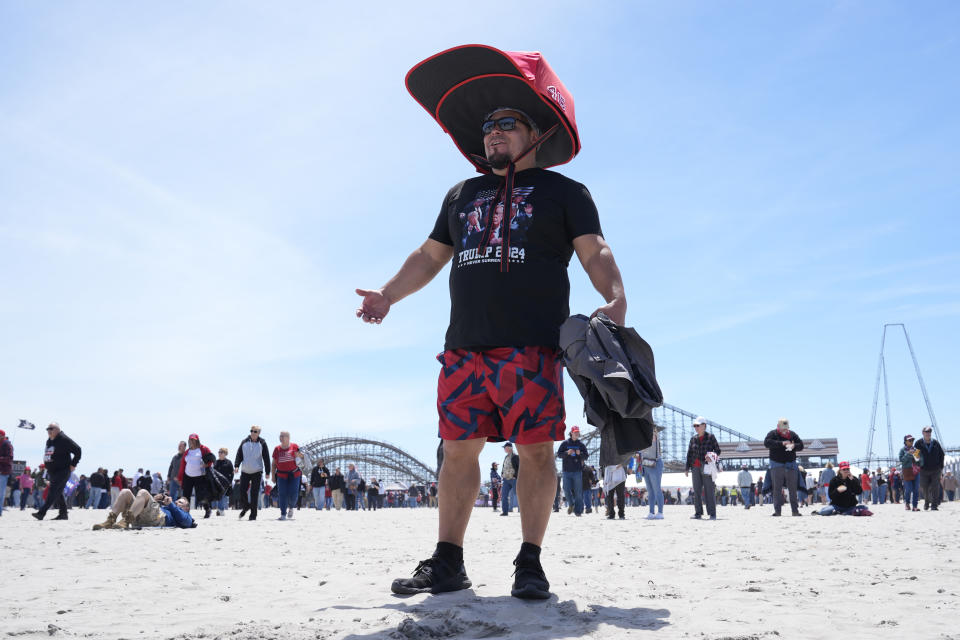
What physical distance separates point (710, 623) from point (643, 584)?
98 centimetres

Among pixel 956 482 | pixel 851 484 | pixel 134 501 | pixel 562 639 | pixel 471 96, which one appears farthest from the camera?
pixel 956 482

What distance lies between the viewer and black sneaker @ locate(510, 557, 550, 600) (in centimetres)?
275

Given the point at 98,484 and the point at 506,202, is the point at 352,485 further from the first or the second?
the point at 506,202

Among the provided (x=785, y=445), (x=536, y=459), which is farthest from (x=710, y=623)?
(x=785, y=445)

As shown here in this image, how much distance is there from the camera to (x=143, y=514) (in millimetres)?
8555

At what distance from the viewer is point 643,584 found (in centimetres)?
342

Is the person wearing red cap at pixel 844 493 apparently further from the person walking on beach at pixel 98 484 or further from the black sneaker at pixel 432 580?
the person walking on beach at pixel 98 484

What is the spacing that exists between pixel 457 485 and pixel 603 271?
1.10 metres

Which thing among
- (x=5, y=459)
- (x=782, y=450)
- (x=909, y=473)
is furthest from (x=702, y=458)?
(x=5, y=459)

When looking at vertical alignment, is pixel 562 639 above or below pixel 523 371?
below

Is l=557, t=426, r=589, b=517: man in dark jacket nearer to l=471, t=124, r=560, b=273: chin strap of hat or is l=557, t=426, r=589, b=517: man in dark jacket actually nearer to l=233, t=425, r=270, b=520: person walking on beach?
l=233, t=425, r=270, b=520: person walking on beach

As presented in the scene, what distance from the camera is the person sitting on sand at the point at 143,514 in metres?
8.45

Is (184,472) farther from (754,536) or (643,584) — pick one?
(643,584)

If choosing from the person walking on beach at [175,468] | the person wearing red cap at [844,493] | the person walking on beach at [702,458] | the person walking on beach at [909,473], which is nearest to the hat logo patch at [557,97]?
the person walking on beach at [702,458]
